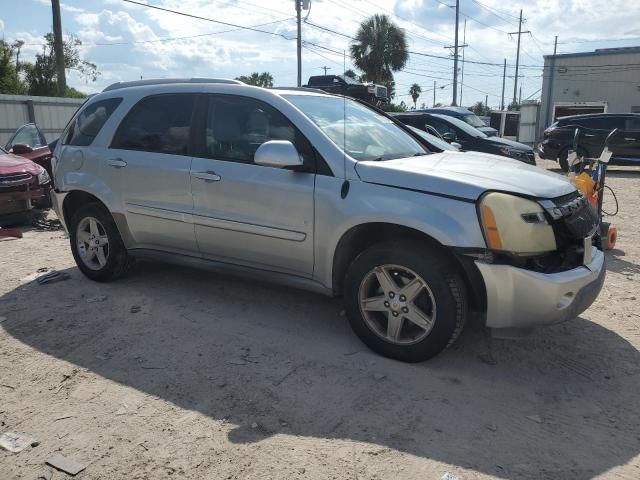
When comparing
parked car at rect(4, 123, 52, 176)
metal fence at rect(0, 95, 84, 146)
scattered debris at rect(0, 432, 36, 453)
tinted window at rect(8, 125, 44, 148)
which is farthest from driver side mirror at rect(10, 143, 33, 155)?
metal fence at rect(0, 95, 84, 146)

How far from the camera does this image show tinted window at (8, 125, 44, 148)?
33.5ft

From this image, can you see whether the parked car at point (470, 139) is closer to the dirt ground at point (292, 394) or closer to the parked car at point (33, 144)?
the dirt ground at point (292, 394)

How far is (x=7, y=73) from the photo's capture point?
39219mm

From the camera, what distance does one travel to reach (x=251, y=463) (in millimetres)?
2717

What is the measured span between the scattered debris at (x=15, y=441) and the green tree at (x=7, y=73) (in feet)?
138

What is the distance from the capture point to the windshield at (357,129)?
4.05 metres

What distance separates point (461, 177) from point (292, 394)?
1.67m

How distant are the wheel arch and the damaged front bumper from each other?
0.25 ft

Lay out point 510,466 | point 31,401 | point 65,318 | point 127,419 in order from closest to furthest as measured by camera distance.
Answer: point 510,466 → point 127,419 → point 31,401 → point 65,318

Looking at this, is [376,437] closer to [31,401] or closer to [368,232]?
[368,232]

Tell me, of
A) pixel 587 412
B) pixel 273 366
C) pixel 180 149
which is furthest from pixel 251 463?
pixel 180 149

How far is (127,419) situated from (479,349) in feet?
7.68

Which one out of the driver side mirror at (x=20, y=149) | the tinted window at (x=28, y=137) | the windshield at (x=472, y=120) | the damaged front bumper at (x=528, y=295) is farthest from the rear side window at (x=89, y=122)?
the windshield at (x=472, y=120)

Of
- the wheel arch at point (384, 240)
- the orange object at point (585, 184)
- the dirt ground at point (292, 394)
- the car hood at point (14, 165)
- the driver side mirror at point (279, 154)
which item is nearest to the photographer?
the dirt ground at point (292, 394)
